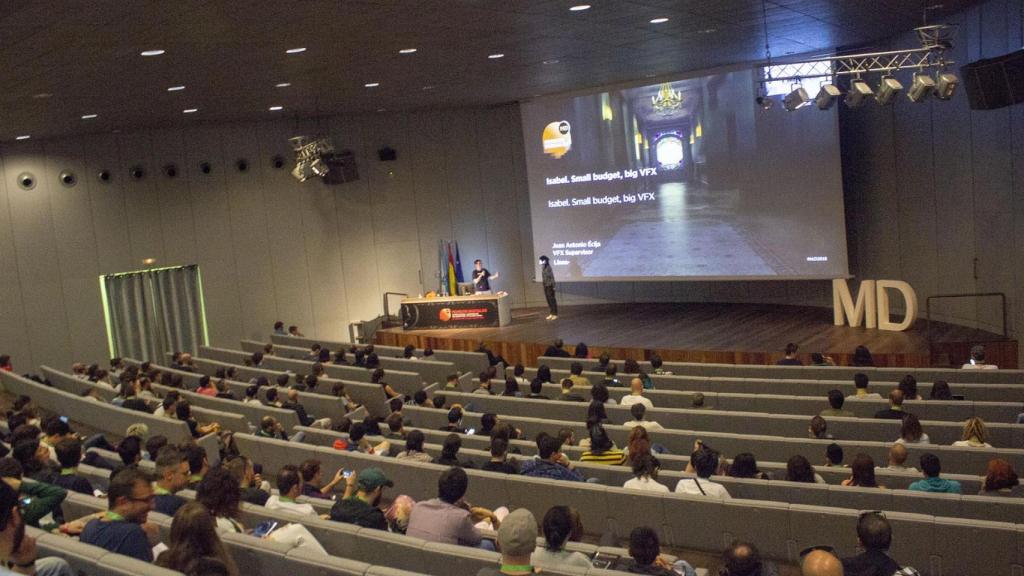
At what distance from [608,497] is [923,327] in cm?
868

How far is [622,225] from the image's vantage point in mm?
16391

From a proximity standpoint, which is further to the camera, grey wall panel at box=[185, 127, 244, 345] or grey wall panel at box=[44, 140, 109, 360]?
grey wall panel at box=[185, 127, 244, 345]

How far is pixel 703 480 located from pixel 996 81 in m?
6.48

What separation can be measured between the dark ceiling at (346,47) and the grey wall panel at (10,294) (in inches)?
41.3

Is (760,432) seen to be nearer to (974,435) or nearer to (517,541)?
(974,435)

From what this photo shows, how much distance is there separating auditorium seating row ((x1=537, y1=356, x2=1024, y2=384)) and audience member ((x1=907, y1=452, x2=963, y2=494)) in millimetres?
3992

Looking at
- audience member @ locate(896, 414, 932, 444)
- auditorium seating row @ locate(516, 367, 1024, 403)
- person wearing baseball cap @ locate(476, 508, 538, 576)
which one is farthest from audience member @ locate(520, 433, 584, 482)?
auditorium seating row @ locate(516, 367, 1024, 403)

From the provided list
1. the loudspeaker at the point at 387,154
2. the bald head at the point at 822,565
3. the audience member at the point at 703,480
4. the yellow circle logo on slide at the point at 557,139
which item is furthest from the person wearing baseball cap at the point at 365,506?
the loudspeaker at the point at 387,154

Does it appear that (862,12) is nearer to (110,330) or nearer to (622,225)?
(622,225)

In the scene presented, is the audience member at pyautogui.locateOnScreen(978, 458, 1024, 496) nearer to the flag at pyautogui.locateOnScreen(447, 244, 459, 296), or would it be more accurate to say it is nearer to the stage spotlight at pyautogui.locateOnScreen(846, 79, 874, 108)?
the stage spotlight at pyautogui.locateOnScreen(846, 79, 874, 108)

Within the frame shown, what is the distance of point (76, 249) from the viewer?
15312mm

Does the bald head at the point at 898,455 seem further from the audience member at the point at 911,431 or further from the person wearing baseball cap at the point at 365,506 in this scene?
the person wearing baseball cap at the point at 365,506

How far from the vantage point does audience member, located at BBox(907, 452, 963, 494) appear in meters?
5.11

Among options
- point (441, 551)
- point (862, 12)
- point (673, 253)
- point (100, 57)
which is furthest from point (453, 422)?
point (673, 253)
